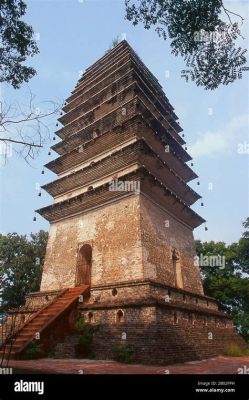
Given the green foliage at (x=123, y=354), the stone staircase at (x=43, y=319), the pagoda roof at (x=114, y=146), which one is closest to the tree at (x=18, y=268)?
the pagoda roof at (x=114, y=146)

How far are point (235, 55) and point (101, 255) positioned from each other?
316 inches

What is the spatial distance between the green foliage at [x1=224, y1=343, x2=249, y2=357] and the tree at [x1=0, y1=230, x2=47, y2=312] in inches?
587

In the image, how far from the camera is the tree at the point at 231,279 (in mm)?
21078

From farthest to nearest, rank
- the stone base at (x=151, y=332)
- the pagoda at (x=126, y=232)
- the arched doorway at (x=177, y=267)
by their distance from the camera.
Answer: the arched doorway at (x=177, y=267)
the pagoda at (x=126, y=232)
the stone base at (x=151, y=332)

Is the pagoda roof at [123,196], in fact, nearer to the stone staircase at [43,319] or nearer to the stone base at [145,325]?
the stone staircase at [43,319]

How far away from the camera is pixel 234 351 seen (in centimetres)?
1241

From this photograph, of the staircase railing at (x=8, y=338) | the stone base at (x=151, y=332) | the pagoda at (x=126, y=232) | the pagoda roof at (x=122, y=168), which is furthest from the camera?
the pagoda roof at (x=122, y=168)

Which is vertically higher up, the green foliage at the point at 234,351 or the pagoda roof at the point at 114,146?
the pagoda roof at the point at 114,146

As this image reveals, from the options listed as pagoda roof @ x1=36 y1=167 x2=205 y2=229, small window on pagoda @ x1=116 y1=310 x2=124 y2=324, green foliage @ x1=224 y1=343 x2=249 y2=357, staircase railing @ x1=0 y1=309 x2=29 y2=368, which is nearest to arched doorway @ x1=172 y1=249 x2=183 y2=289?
pagoda roof @ x1=36 y1=167 x2=205 y2=229

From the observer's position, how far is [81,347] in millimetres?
9531

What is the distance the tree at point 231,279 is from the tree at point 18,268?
12916 mm
